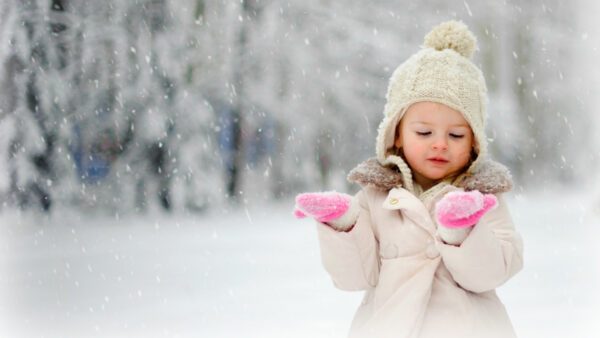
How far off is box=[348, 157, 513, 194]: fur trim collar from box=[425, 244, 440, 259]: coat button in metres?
0.16

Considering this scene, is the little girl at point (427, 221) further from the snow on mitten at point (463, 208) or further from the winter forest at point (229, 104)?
the winter forest at point (229, 104)

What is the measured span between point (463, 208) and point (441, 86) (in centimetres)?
38

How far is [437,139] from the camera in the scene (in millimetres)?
1393

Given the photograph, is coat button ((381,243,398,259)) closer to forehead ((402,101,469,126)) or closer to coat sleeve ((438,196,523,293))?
coat sleeve ((438,196,523,293))

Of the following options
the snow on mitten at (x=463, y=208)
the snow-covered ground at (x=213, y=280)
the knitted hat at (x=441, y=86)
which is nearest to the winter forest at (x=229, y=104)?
the snow-covered ground at (x=213, y=280)

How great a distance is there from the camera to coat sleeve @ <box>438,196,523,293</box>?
1.19 metres

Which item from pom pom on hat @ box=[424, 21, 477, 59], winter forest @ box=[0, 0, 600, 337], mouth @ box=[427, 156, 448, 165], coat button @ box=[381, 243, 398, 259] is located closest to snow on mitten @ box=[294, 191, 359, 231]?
coat button @ box=[381, 243, 398, 259]

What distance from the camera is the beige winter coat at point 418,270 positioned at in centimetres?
128

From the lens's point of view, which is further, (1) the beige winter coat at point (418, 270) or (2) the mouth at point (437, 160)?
(2) the mouth at point (437, 160)

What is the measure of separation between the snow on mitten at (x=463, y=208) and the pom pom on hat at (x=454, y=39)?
499mm

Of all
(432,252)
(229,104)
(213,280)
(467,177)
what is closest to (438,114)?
(467,177)

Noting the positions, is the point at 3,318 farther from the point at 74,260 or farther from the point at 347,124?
the point at 347,124

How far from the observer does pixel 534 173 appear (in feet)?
28.8

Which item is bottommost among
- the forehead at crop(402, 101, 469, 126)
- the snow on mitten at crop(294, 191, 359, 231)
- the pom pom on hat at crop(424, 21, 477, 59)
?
the snow on mitten at crop(294, 191, 359, 231)
